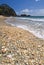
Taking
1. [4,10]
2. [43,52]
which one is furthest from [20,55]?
[4,10]

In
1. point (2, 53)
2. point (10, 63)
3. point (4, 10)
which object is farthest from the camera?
point (4, 10)

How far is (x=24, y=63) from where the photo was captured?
13.3ft

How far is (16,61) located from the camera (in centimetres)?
409

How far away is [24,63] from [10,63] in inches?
15.5

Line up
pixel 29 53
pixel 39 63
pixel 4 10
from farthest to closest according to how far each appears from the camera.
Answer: pixel 4 10, pixel 29 53, pixel 39 63

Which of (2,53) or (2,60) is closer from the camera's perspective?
(2,60)

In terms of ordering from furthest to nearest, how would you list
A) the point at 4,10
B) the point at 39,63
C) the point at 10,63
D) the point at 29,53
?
the point at 4,10 → the point at 29,53 → the point at 39,63 → the point at 10,63

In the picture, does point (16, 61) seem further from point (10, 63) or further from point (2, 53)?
point (2, 53)

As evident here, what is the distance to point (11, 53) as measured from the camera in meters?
4.66

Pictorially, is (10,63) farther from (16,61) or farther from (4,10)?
(4,10)

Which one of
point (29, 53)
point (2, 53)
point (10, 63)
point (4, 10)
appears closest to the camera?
point (10, 63)

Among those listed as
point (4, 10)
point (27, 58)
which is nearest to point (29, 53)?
point (27, 58)

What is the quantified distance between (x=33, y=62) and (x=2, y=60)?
2.84ft

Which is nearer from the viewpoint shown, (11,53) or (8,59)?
(8,59)
